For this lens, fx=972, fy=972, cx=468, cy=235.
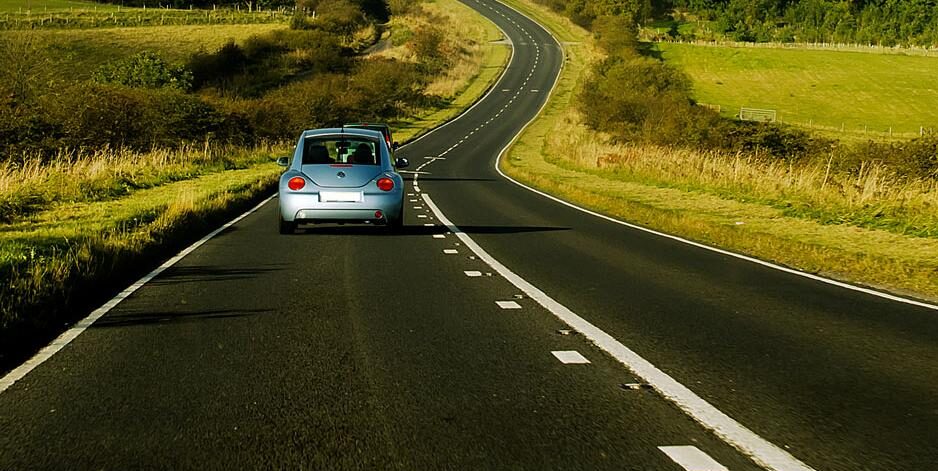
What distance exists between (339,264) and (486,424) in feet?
23.8

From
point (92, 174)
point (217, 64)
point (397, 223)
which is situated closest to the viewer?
point (397, 223)

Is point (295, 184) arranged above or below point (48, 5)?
below

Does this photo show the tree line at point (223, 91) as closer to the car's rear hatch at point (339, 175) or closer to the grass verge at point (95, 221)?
the grass verge at point (95, 221)

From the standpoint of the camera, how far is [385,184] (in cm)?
1527

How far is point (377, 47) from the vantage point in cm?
10888

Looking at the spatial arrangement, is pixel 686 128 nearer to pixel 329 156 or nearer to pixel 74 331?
pixel 329 156

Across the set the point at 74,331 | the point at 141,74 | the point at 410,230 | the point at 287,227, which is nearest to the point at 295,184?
the point at 287,227

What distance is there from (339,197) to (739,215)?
9.03m

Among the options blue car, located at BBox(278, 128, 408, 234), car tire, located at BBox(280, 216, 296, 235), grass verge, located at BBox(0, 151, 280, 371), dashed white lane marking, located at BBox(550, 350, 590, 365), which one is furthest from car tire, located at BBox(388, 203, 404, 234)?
dashed white lane marking, located at BBox(550, 350, 590, 365)

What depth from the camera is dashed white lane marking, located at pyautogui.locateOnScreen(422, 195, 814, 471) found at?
4.68 meters

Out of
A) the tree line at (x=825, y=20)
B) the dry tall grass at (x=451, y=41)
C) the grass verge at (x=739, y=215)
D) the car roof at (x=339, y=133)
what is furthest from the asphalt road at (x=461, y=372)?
the tree line at (x=825, y=20)

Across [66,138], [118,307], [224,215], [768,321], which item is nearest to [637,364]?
[768,321]

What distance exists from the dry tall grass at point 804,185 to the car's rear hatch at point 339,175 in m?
8.98

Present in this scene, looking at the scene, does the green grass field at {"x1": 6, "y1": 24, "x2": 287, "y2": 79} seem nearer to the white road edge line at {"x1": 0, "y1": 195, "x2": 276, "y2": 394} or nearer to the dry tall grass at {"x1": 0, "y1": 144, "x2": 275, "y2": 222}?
the dry tall grass at {"x1": 0, "y1": 144, "x2": 275, "y2": 222}
